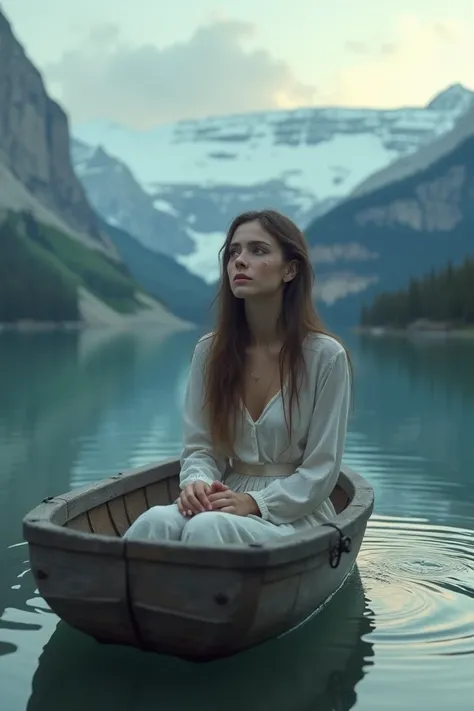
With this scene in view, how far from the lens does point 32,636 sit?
7156mm

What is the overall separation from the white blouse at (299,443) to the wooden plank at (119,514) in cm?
139

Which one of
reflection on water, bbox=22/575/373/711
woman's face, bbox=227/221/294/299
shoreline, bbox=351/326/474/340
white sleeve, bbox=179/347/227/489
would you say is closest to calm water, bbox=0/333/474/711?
reflection on water, bbox=22/575/373/711

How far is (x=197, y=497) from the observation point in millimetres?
6340

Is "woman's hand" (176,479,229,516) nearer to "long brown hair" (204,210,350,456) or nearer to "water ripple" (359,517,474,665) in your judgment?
"long brown hair" (204,210,350,456)

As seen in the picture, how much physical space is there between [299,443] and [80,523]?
177 centimetres

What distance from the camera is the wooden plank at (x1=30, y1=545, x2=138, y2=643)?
5.71 metres

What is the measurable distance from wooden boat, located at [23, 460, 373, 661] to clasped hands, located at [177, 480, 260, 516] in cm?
50

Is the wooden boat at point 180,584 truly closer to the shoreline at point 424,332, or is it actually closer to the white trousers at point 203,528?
the white trousers at point 203,528

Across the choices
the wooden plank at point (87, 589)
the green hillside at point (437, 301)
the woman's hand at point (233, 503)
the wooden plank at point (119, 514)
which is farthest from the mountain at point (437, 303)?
the wooden plank at point (87, 589)

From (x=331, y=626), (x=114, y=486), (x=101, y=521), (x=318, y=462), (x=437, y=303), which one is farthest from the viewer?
(x=437, y=303)

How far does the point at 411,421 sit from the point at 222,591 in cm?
1792

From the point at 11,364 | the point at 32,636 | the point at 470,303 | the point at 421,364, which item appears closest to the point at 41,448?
the point at 32,636

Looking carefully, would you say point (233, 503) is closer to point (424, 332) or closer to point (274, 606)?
point (274, 606)

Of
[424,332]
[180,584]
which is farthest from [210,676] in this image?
[424,332]
